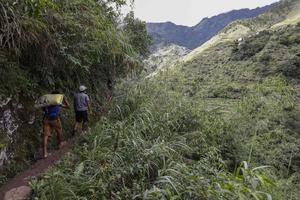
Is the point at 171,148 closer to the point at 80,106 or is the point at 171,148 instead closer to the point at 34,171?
the point at 34,171

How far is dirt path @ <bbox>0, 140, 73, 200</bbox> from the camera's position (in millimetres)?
6578

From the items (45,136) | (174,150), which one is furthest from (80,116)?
(174,150)

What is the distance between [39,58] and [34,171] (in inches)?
102

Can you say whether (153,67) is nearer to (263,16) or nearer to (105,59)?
(105,59)

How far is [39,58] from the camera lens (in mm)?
8562

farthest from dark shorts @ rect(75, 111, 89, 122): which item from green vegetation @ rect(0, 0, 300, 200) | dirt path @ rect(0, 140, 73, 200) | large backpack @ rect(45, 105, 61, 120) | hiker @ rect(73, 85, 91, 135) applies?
large backpack @ rect(45, 105, 61, 120)

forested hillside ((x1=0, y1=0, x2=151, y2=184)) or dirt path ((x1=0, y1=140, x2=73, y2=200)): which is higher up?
forested hillside ((x1=0, y1=0, x2=151, y2=184))

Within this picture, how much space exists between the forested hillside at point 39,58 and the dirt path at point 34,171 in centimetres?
20

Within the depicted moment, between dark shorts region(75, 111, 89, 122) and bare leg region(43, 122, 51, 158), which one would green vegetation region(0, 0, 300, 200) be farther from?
dark shorts region(75, 111, 89, 122)

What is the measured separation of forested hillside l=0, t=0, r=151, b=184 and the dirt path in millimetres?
204

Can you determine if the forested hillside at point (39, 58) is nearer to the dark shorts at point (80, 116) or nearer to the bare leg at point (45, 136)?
the bare leg at point (45, 136)

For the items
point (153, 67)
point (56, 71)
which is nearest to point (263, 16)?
point (153, 67)

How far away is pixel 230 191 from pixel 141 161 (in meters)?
1.90

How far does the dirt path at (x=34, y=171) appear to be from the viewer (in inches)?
259
